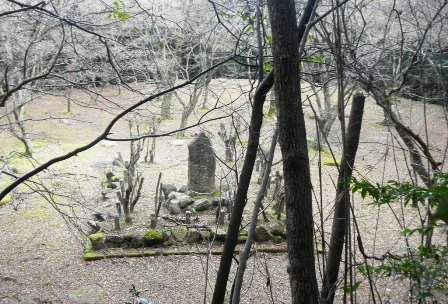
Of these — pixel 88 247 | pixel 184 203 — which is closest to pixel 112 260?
pixel 88 247

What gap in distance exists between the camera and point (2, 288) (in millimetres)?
6059

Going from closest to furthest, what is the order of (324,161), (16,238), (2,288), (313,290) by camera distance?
(313,290)
(2,288)
(16,238)
(324,161)

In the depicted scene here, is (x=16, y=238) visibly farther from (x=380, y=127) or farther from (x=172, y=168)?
(x=380, y=127)

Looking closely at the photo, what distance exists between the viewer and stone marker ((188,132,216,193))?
959cm

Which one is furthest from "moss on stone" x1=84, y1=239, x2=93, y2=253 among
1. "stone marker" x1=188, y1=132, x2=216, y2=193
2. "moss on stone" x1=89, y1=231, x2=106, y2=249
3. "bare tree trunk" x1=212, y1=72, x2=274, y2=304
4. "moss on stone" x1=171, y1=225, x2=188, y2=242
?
"bare tree trunk" x1=212, y1=72, x2=274, y2=304

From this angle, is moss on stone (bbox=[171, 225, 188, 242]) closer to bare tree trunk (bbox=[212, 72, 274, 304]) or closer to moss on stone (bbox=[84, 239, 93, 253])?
moss on stone (bbox=[84, 239, 93, 253])

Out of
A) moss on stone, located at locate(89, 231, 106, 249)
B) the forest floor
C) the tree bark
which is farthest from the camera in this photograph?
moss on stone, located at locate(89, 231, 106, 249)

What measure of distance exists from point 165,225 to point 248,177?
212 inches

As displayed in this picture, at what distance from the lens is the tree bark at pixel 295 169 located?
173 centimetres

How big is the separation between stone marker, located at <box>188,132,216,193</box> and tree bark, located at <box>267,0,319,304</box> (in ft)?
25.5

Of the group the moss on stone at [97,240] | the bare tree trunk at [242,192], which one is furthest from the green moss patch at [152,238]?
the bare tree trunk at [242,192]

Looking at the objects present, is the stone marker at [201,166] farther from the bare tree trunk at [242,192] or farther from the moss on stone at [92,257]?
the bare tree trunk at [242,192]

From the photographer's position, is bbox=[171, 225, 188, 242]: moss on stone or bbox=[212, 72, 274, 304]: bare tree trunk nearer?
bbox=[212, 72, 274, 304]: bare tree trunk

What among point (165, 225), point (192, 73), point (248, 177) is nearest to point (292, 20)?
point (248, 177)
